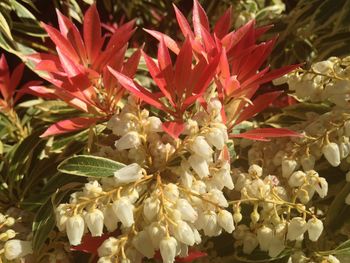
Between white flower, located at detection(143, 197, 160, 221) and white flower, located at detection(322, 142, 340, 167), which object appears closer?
white flower, located at detection(143, 197, 160, 221)

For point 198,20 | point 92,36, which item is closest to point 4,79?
point 92,36

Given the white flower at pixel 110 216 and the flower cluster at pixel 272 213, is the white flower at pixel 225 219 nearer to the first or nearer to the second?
the flower cluster at pixel 272 213

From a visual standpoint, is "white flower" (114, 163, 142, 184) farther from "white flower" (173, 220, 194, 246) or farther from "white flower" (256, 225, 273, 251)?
"white flower" (256, 225, 273, 251)

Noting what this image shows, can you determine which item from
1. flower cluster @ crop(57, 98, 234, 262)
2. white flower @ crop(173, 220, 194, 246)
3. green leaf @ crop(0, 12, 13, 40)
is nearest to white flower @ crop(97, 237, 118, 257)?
flower cluster @ crop(57, 98, 234, 262)

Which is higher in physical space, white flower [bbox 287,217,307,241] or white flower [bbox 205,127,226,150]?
white flower [bbox 205,127,226,150]

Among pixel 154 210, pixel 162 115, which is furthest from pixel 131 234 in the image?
pixel 162 115

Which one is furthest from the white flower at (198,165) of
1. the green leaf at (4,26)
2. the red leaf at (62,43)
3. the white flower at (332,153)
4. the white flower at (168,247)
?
the green leaf at (4,26)

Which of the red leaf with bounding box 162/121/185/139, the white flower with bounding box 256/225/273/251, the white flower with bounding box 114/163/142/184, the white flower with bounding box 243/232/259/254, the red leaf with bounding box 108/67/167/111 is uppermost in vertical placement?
the red leaf with bounding box 108/67/167/111
